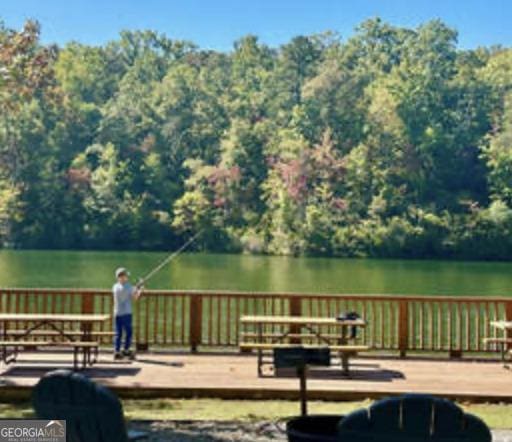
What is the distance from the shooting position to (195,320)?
1170 cm

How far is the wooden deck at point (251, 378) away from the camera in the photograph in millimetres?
9195

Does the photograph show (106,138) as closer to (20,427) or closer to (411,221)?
(411,221)

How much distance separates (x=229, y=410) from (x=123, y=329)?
301 centimetres

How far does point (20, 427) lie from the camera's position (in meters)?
5.10

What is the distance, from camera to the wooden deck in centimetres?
920

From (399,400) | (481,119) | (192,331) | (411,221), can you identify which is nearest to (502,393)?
(192,331)

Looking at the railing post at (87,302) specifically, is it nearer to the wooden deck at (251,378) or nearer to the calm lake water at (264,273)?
the wooden deck at (251,378)

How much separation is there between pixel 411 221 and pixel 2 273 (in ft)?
90.6

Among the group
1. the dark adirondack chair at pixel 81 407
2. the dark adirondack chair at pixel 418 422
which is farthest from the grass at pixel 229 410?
the dark adirondack chair at pixel 418 422

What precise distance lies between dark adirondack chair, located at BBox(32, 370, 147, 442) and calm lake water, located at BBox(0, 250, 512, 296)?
93.3ft

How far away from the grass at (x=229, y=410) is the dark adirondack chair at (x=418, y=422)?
3.80m

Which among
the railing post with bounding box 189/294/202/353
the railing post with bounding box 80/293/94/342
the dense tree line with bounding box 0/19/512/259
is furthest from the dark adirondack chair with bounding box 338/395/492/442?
the dense tree line with bounding box 0/19/512/259

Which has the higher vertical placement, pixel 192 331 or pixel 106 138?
pixel 106 138

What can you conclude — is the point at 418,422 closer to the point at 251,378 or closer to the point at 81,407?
the point at 81,407
